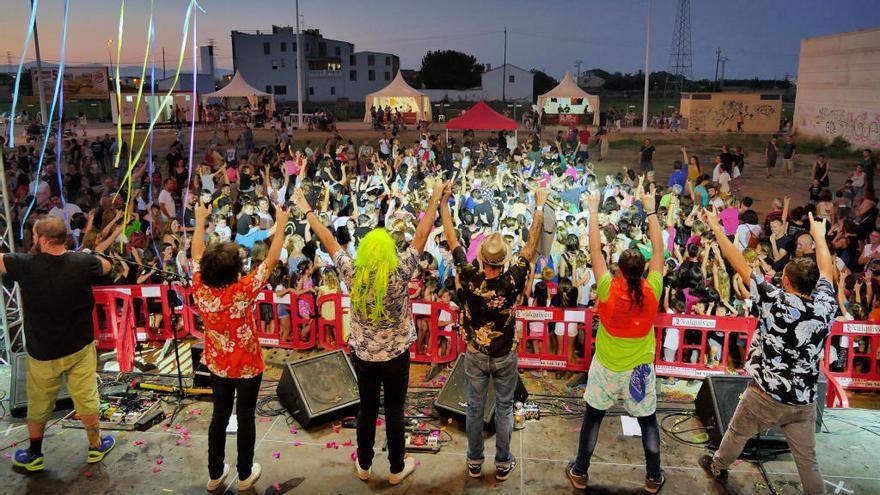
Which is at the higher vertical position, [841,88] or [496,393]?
[841,88]

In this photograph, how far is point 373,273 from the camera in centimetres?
385

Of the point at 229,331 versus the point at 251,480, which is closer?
the point at 229,331

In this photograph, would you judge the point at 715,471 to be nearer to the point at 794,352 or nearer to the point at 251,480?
the point at 794,352

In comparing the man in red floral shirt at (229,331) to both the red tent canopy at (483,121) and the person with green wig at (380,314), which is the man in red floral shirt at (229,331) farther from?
the red tent canopy at (483,121)

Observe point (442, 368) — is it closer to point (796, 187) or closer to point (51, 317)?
point (51, 317)

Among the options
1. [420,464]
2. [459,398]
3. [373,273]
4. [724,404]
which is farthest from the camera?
[459,398]

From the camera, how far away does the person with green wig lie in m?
3.85

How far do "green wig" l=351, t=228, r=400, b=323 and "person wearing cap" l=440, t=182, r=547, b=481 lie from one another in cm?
49

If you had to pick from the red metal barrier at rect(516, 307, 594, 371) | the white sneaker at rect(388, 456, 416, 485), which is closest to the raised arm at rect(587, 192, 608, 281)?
the white sneaker at rect(388, 456, 416, 485)

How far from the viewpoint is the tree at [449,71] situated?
3108 inches

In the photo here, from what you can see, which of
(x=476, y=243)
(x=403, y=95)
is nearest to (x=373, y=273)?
(x=476, y=243)

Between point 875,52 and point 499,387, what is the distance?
28.9m

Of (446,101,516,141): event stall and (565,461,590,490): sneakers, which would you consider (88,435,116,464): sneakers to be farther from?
(446,101,516,141): event stall

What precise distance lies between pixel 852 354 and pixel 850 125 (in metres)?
25.8
